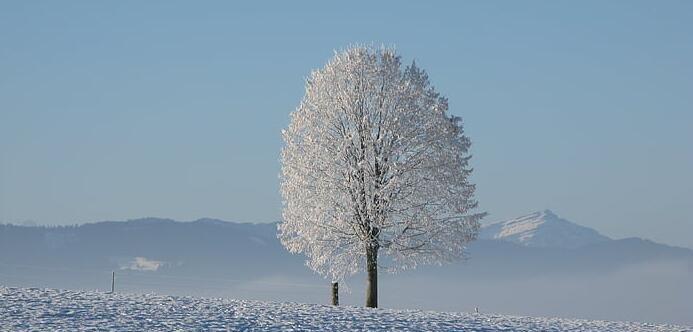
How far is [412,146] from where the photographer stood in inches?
2082

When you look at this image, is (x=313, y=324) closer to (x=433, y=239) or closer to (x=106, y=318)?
(x=106, y=318)

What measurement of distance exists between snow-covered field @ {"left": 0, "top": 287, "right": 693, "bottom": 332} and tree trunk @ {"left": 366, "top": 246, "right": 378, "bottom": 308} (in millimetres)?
6609

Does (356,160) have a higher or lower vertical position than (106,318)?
higher

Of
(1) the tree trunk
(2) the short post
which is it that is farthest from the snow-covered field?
(2) the short post

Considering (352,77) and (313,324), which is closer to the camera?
(313,324)

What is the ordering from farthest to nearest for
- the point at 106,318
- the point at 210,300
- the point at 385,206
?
the point at 385,206 → the point at 210,300 → the point at 106,318

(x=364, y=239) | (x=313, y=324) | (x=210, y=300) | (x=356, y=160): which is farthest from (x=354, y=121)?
(x=313, y=324)

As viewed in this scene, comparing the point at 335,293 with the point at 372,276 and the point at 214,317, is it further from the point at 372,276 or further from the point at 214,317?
the point at 214,317

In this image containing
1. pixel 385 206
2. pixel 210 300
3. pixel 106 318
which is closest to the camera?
pixel 106 318

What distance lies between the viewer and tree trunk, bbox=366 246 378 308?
53.0m

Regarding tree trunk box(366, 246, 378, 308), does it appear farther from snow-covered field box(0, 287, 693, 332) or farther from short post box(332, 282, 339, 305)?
snow-covered field box(0, 287, 693, 332)

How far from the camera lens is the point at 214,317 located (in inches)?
1578

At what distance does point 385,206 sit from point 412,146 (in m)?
3.05

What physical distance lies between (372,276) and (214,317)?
14.3 m
